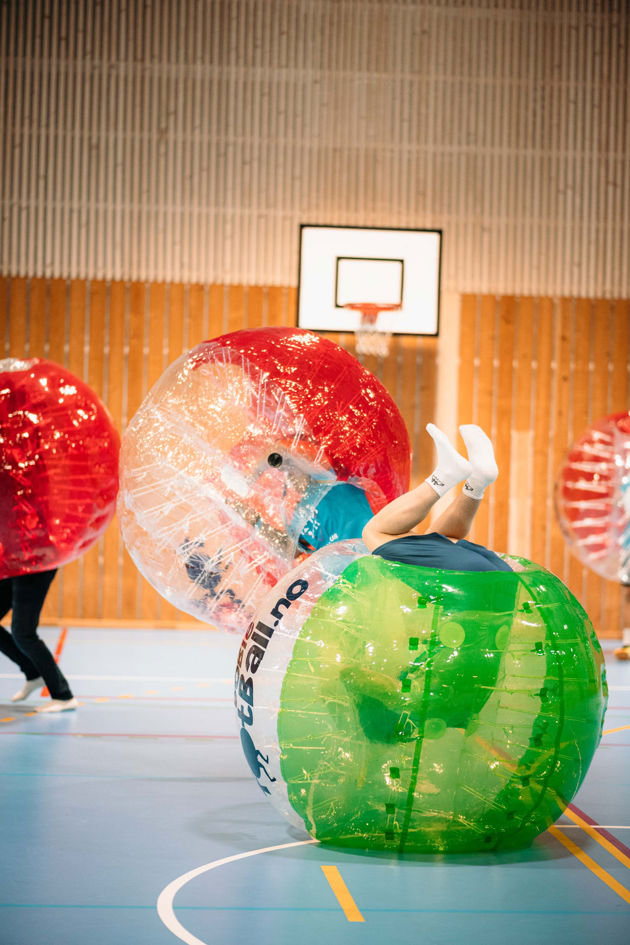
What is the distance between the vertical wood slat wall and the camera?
1265 centimetres

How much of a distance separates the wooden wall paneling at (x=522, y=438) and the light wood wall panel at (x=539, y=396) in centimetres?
1


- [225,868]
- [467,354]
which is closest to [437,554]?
[225,868]

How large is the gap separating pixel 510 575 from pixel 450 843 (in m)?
1.04

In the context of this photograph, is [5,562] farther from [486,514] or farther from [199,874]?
[486,514]

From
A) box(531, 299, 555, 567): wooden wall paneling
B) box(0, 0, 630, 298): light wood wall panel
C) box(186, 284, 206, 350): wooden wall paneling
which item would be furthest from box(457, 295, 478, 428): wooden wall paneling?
box(186, 284, 206, 350): wooden wall paneling

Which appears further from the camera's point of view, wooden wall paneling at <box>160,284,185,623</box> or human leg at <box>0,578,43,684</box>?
wooden wall paneling at <box>160,284,185,623</box>

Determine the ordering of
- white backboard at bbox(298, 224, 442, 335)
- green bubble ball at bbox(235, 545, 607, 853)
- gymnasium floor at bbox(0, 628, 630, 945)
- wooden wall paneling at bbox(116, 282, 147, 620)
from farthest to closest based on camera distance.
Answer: wooden wall paneling at bbox(116, 282, 147, 620) < white backboard at bbox(298, 224, 442, 335) < green bubble ball at bbox(235, 545, 607, 853) < gymnasium floor at bbox(0, 628, 630, 945)

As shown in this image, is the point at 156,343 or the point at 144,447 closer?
the point at 144,447

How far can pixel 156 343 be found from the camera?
12.8m

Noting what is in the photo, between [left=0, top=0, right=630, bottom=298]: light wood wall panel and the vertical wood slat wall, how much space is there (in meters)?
0.27

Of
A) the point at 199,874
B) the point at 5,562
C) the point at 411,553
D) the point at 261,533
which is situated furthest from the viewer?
the point at 5,562

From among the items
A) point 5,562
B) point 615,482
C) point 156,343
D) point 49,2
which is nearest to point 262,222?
point 156,343

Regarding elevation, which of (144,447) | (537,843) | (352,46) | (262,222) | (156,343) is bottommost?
(537,843)

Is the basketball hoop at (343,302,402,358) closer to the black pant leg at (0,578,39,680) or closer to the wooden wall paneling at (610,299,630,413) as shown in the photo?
the wooden wall paneling at (610,299,630,413)
